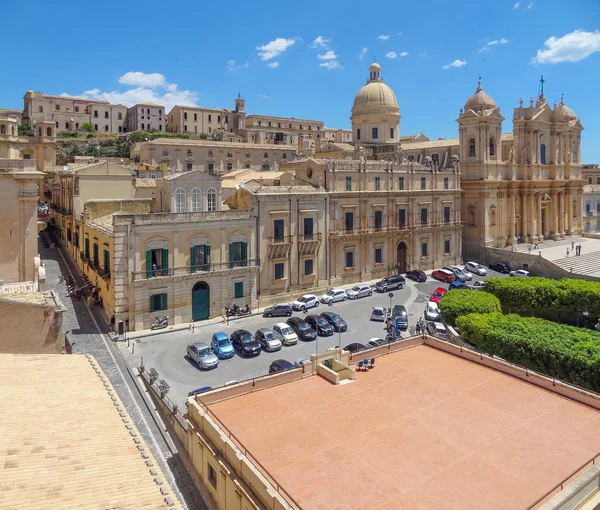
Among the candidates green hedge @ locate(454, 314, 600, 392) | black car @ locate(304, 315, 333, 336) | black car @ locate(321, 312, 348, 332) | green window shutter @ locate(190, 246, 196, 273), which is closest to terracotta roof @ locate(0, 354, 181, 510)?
black car @ locate(304, 315, 333, 336)

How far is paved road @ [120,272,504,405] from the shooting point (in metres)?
25.0

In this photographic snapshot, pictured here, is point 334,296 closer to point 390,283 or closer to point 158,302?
point 390,283

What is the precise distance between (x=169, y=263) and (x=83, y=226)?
11345 millimetres

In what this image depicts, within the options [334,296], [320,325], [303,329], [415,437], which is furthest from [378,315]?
[415,437]

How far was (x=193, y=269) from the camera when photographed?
3341 centimetres

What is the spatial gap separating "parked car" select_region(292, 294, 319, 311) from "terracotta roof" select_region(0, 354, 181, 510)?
827 inches

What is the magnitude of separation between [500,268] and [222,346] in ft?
108

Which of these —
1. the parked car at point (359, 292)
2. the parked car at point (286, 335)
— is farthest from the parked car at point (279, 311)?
the parked car at point (359, 292)

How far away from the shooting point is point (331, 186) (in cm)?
4109

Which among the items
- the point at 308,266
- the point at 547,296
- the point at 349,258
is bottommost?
the point at 547,296

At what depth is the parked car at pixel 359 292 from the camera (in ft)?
130

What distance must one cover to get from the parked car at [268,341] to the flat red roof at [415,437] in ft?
34.5

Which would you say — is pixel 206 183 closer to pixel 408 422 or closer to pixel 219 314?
pixel 219 314

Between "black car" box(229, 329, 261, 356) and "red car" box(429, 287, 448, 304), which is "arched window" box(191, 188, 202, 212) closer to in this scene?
"black car" box(229, 329, 261, 356)
